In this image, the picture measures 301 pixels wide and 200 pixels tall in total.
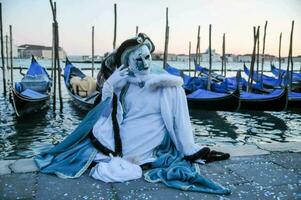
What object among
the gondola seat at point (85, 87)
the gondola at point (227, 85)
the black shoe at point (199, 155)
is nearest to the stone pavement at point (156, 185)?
the black shoe at point (199, 155)

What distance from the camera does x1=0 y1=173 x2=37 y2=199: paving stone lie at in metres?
2.29

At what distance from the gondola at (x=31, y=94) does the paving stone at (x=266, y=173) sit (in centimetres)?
772

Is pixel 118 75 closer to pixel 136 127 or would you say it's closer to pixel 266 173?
pixel 136 127

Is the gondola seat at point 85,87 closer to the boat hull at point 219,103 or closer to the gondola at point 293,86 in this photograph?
the boat hull at point 219,103

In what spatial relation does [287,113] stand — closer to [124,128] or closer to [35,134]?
[35,134]

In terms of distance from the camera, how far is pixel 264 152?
3.46 meters

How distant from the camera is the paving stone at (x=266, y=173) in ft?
8.59

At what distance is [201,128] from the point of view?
9.15 m

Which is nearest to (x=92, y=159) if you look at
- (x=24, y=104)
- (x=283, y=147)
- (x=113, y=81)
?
(x=113, y=81)

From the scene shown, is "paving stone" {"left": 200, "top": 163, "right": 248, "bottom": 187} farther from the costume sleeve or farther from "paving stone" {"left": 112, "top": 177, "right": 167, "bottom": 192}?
"paving stone" {"left": 112, "top": 177, "right": 167, "bottom": 192}

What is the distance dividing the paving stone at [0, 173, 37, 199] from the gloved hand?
3.05 ft

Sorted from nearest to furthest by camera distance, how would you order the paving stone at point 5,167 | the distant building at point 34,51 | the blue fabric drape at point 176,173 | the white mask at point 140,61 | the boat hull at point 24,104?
the blue fabric drape at point 176,173
the paving stone at point 5,167
the white mask at point 140,61
the boat hull at point 24,104
the distant building at point 34,51

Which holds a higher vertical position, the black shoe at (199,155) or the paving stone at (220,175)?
the black shoe at (199,155)

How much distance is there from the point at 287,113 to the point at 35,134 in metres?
8.34
